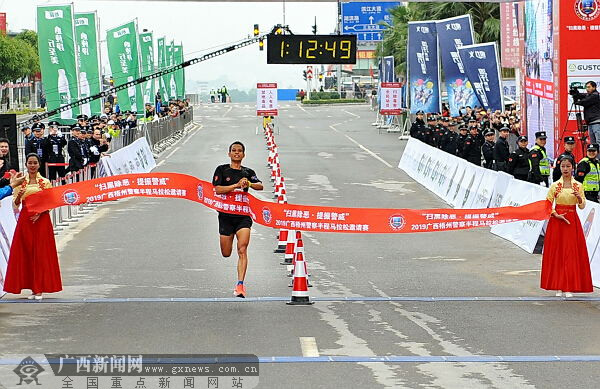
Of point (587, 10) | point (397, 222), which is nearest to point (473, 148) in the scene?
point (587, 10)

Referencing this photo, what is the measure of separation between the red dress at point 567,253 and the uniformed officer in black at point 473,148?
1435cm

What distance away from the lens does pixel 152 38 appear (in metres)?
60.8

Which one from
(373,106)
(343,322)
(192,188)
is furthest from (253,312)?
(373,106)

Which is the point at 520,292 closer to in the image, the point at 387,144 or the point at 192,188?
the point at 192,188

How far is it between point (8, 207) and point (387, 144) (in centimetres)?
3622

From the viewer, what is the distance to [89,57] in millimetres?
40750

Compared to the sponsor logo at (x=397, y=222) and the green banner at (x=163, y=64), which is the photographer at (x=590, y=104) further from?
the green banner at (x=163, y=64)

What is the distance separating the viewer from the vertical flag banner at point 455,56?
134ft

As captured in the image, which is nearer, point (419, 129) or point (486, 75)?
point (486, 75)

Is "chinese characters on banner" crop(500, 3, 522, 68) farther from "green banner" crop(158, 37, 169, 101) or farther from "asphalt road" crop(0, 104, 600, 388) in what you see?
"green banner" crop(158, 37, 169, 101)

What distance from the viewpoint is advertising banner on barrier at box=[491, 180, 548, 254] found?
18964 millimetres

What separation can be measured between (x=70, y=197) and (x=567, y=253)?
6.26m

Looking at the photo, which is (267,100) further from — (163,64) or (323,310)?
(323,310)

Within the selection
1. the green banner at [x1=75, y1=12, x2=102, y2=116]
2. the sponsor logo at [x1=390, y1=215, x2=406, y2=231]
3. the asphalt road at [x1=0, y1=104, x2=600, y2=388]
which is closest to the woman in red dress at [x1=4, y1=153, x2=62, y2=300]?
the asphalt road at [x1=0, y1=104, x2=600, y2=388]
